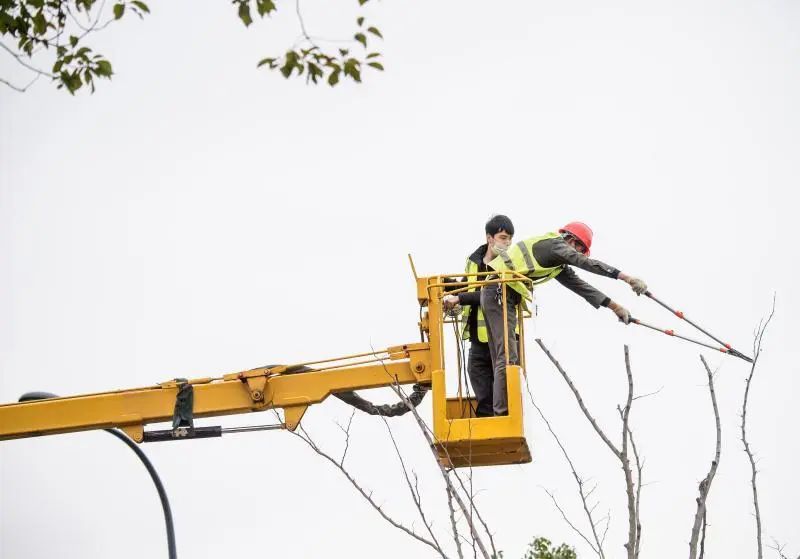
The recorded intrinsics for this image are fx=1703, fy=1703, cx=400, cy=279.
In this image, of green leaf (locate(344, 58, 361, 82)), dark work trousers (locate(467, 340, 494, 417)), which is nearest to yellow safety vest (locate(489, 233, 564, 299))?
dark work trousers (locate(467, 340, 494, 417))

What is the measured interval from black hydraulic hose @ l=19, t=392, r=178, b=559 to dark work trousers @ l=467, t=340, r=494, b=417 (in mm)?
3294

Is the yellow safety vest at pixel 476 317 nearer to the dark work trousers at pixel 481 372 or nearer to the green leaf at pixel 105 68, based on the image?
the dark work trousers at pixel 481 372

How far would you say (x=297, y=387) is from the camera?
15.7 m

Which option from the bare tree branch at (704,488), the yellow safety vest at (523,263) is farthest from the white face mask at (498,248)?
the bare tree branch at (704,488)

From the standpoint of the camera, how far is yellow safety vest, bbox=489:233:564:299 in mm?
15426

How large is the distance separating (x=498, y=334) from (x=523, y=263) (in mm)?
803

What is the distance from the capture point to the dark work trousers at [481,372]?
15.4 meters

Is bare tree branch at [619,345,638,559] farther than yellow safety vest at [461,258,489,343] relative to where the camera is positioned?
No

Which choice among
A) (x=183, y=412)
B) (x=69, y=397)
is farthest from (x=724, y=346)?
(x=69, y=397)

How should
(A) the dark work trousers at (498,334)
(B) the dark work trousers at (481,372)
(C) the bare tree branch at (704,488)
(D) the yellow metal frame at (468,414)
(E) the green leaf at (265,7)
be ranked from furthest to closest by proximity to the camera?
(B) the dark work trousers at (481,372)
(A) the dark work trousers at (498,334)
(D) the yellow metal frame at (468,414)
(E) the green leaf at (265,7)
(C) the bare tree branch at (704,488)

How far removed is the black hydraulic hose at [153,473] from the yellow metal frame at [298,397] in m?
0.10

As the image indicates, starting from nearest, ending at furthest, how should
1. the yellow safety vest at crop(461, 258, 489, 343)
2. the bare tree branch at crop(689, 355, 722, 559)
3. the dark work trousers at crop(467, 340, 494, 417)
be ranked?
the bare tree branch at crop(689, 355, 722, 559) → the dark work trousers at crop(467, 340, 494, 417) → the yellow safety vest at crop(461, 258, 489, 343)

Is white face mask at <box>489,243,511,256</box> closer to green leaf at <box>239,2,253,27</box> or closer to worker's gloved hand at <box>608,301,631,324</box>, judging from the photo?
worker's gloved hand at <box>608,301,631,324</box>

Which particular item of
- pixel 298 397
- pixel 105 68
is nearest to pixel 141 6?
pixel 105 68
